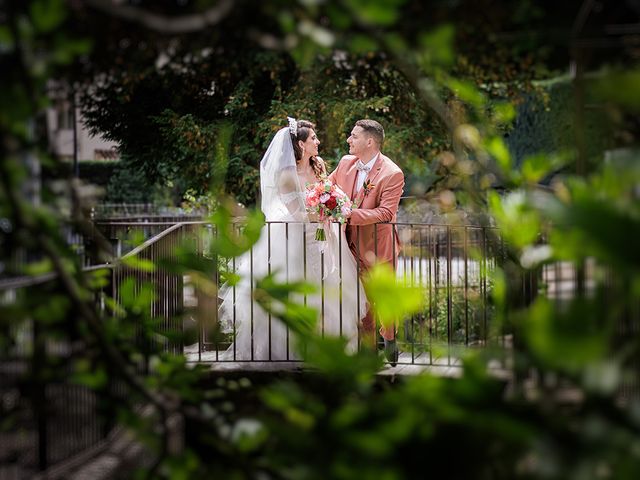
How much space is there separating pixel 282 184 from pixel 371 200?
68cm

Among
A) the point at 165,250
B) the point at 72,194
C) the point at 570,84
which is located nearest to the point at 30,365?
the point at 72,194

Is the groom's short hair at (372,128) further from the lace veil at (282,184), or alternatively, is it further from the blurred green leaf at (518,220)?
the blurred green leaf at (518,220)

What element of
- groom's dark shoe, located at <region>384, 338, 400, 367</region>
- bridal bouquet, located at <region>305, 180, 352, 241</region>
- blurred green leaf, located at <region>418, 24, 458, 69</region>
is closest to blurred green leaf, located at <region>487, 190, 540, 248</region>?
blurred green leaf, located at <region>418, 24, 458, 69</region>

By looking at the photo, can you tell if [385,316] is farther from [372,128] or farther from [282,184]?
[372,128]

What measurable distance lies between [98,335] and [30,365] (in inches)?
9.4

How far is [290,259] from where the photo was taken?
6.25 metres

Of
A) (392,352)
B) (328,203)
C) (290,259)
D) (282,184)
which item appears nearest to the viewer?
(392,352)

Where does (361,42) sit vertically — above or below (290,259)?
above

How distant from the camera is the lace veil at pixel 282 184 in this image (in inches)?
249

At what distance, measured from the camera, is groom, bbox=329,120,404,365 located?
625 cm

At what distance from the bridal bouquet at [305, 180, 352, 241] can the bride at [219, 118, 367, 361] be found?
0.13 m

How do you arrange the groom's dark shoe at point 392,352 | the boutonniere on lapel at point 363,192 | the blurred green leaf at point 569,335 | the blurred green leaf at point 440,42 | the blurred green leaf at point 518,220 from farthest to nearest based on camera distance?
1. the boutonniere on lapel at point 363,192
2. the groom's dark shoe at point 392,352
3. the blurred green leaf at point 518,220
4. the blurred green leaf at point 440,42
5. the blurred green leaf at point 569,335

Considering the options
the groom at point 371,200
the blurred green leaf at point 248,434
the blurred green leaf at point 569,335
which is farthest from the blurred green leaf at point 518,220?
the groom at point 371,200

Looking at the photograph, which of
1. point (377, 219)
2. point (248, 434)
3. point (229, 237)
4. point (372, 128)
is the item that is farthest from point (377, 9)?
point (372, 128)
